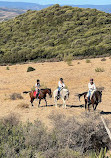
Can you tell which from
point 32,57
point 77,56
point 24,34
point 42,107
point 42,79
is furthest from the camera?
point 24,34

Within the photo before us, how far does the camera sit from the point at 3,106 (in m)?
16.9

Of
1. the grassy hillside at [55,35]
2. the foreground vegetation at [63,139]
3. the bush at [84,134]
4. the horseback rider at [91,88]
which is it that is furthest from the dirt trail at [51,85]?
the grassy hillside at [55,35]

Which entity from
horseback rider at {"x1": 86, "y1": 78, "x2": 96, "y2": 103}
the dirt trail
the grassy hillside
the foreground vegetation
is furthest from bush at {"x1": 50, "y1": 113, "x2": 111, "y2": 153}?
the grassy hillside

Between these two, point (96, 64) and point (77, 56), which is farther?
point (77, 56)

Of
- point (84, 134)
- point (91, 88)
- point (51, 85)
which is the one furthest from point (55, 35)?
point (84, 134)

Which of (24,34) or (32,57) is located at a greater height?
(24,34)

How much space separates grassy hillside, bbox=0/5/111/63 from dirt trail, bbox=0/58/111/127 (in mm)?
11438

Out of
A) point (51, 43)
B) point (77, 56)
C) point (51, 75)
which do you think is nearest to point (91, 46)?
Result: point (77, 56)

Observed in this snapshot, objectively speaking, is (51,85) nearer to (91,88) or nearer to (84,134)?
(91,88)

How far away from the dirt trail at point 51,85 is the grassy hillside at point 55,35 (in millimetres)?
→ 11438

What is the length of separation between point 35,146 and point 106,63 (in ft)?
87.6

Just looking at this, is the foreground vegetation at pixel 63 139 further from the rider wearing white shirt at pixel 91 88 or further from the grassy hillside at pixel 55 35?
the grassy hillside at pixel 55 35

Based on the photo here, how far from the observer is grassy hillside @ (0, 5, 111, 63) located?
4600cm

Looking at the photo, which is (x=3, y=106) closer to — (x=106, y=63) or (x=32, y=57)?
(x=106, y=63)
